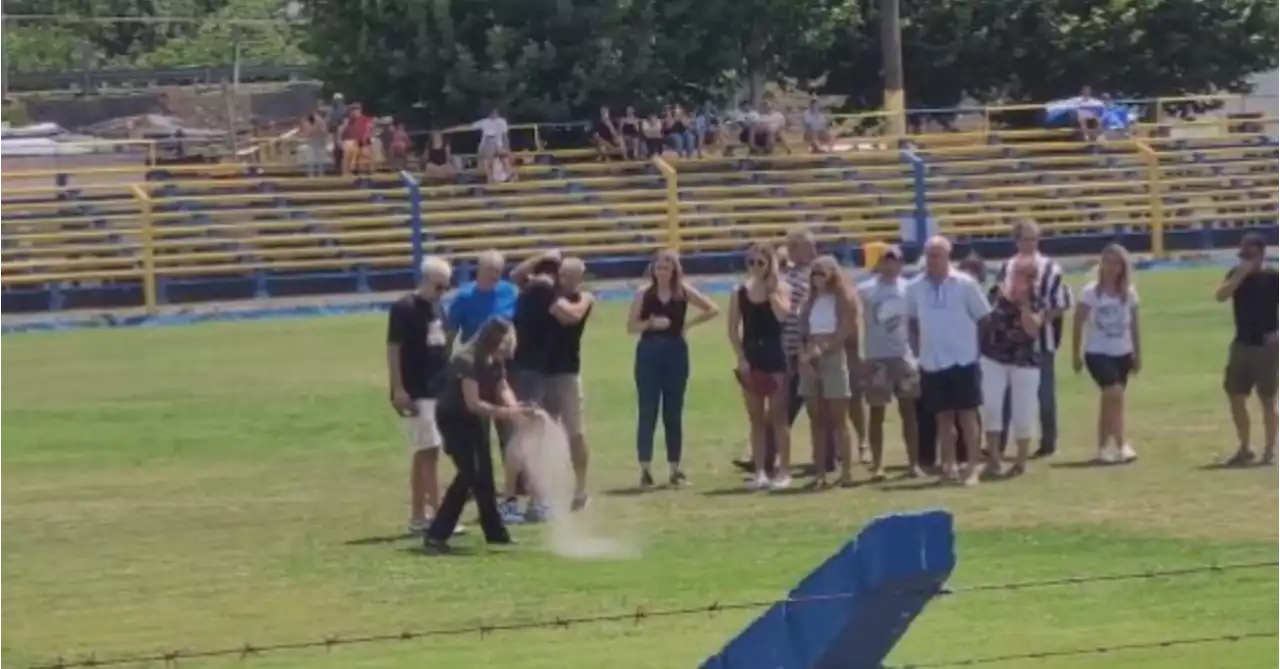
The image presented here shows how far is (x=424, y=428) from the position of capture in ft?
51.9

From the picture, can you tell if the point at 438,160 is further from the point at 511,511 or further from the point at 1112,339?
the point at 511,511

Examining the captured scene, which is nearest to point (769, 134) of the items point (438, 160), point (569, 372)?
point (438, 160)

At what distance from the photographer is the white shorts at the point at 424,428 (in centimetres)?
1571

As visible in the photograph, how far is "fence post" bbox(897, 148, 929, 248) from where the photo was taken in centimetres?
4097

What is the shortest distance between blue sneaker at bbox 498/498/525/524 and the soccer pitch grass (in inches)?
17.1

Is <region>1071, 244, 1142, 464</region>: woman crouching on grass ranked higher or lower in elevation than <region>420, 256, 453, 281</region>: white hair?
lower

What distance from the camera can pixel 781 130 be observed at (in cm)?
4600

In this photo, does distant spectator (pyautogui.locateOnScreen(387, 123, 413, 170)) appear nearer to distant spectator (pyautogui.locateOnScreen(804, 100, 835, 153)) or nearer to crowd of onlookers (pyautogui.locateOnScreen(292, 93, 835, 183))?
crowd of onlookers (pyautogui.locateOnScreen(292, 93, 835, 183))

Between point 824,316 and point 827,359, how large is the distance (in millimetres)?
303

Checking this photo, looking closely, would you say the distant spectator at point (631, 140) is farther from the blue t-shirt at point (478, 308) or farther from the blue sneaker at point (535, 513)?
the blue t-shirt at point (478, 308)

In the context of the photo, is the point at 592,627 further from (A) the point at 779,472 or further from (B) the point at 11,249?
(B) the point at 11,249

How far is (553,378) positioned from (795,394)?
239 centimetres

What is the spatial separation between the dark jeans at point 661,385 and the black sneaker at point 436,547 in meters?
3.17

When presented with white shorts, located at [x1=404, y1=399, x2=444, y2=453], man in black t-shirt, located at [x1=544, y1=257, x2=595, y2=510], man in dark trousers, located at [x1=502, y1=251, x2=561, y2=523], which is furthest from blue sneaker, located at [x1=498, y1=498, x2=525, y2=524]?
white shorts, located at [x1=404, y1=399, x2=444, y2=453]
